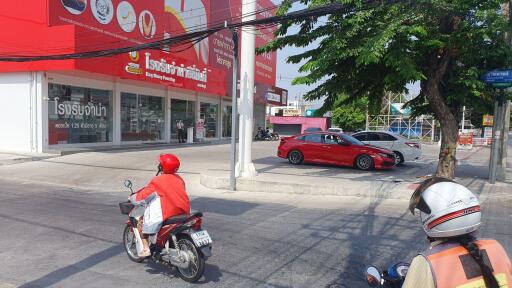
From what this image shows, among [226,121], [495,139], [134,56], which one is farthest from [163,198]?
[226,121]

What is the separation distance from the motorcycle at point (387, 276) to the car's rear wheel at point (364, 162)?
13.1m

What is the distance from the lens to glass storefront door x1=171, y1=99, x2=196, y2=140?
92.7 ft

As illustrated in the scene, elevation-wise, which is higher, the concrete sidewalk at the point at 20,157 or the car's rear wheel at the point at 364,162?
the car's rear wheel at the point at 364,162

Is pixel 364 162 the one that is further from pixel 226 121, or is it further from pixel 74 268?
pixel 226 121

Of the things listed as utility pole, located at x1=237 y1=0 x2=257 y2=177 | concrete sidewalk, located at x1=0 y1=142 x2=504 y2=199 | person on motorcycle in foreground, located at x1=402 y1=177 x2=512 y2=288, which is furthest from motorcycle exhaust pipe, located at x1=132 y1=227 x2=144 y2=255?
utility pole, located at x1=237 y1=0 x2=257 y2=177

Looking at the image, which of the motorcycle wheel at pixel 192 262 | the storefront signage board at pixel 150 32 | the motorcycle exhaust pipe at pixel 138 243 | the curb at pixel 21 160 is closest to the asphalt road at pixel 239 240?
the motorcycle wheel at pixel 192 262

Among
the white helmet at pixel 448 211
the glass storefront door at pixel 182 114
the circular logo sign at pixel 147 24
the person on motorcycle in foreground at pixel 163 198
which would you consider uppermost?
the circular logo sign at pixel 147 24

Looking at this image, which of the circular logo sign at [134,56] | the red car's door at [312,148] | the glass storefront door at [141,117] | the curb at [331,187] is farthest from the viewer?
the glass storefront door at [141,117]

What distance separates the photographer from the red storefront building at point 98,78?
17.7 metres

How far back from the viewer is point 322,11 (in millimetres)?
9602

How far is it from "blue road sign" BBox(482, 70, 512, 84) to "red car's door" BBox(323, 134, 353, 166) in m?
5.32

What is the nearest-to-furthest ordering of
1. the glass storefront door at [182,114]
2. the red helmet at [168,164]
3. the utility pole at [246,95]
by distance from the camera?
the red helmet at [168,164], the utility pole at [246,95], the glass storefront door at [182,114]

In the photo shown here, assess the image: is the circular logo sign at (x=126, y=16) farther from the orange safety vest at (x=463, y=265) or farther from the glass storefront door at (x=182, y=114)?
the orange safety vest at (x=463, y=265)

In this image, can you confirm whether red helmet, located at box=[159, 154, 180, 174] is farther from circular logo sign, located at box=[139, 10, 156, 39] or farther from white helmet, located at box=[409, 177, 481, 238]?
circular logo sign, located at box=[139, 10, 156, 39]
